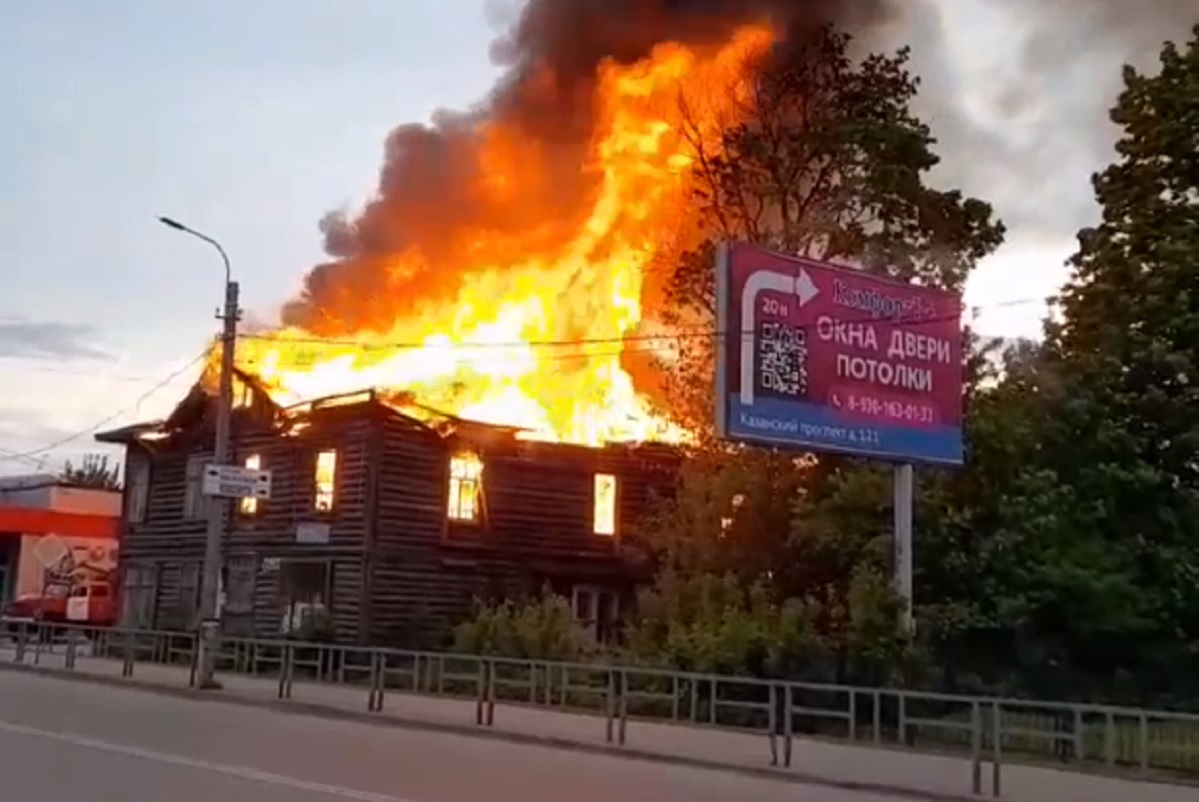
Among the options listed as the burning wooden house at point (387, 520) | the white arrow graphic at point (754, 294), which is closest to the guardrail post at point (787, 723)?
the white arrow graphic at point (754, 294)

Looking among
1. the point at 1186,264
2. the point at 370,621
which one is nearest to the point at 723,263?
the point at 1186,264

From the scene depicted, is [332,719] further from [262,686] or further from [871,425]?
[871,425]

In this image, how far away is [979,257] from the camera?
30938 millimetres

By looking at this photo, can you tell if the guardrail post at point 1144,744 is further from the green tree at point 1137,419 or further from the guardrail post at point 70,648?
the guardrail post at point 70,648

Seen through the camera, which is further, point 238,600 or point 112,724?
Result: point 238,600

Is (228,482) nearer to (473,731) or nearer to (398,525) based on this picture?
(473,731)

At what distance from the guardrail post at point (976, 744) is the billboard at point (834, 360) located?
694 centimetres

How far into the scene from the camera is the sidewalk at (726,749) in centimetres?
1520

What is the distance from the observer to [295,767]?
46.3 ft

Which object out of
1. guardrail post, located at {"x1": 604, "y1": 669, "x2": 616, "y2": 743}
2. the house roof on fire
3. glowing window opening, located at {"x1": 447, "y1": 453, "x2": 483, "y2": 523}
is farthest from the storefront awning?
guardrail post, located at {"x1": 604, "y1": 669, "x2": 616, "y2": 743}

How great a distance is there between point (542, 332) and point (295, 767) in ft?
79.3

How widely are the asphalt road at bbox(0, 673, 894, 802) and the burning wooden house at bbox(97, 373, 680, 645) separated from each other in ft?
44.0

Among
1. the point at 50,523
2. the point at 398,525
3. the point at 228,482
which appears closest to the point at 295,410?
the point at 398,525

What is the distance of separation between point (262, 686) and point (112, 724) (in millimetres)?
8286
